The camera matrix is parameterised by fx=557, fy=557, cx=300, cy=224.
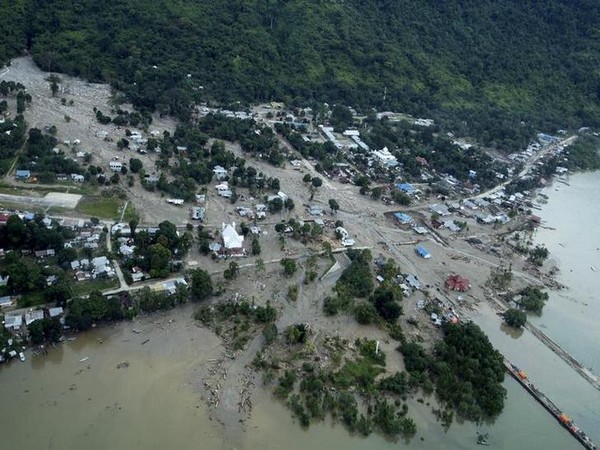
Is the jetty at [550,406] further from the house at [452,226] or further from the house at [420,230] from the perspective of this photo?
the house at [452,226]

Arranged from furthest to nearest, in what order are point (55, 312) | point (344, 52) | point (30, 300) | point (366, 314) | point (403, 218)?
point (344, 52) < point (403, 218) < point (366, 314) < point (30, 300) < point (55, 312)

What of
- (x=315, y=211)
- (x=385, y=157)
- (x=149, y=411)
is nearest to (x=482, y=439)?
(x=149, y=411)

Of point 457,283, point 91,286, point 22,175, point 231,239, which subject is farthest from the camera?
point 22,175

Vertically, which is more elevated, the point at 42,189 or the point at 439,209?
the point at 42,189

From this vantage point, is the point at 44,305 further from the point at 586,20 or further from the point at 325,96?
the point at 586,20

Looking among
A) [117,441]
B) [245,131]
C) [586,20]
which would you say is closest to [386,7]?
[586,20]

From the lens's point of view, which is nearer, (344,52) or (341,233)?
(341,233)

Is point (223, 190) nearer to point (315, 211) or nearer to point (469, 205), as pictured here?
point (315, 211)
